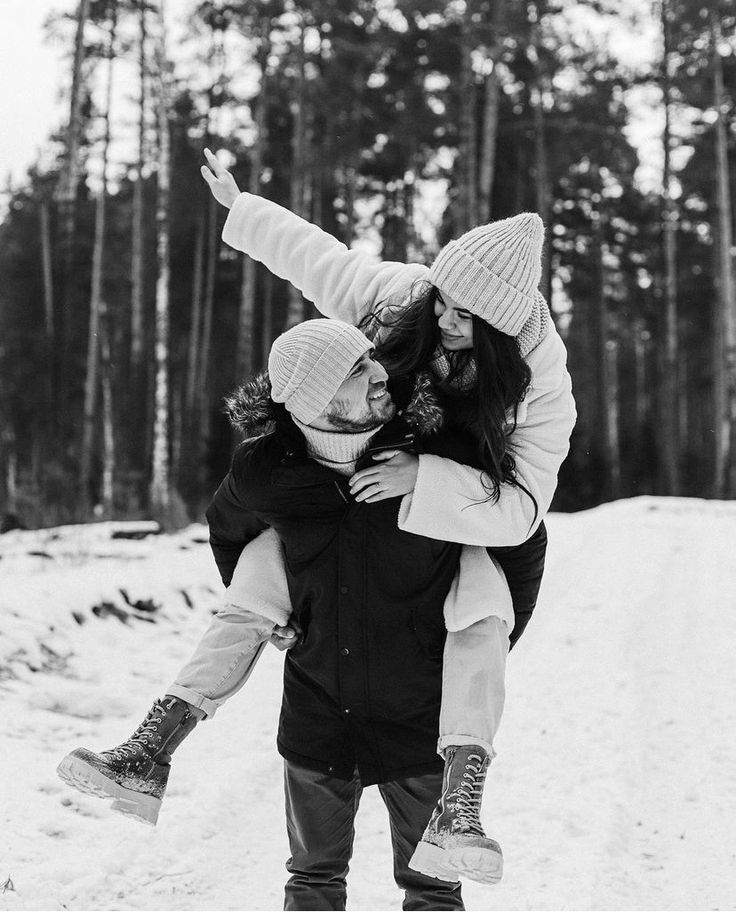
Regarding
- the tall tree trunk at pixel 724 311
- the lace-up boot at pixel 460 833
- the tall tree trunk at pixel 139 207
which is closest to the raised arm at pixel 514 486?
the lace-up boot at pixel 460 833

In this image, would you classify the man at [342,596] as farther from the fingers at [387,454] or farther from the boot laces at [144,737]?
the boot laces at [144,737]

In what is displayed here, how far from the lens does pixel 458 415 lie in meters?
2.25

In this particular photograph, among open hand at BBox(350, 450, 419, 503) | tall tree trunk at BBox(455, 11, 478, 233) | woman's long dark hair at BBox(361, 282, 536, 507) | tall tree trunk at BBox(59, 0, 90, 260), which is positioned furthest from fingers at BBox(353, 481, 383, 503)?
tall tree trunk at BBox(455, 11, 478, 233)

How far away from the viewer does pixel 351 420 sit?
2.12m

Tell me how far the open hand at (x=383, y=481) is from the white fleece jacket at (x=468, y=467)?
0.03 meters

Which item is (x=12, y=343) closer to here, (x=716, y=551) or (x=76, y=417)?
(x=76, y=417)

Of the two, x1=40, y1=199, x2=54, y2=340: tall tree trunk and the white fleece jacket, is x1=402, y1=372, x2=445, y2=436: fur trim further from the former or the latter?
x1=40, y1=199, x2=54, y2=340: tall tree trunk

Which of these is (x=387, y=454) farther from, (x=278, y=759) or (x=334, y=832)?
(x=278, y=759)

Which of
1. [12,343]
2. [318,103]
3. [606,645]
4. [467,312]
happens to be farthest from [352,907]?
[12,343]

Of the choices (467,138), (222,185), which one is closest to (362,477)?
(222,185)

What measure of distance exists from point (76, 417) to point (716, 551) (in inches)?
644

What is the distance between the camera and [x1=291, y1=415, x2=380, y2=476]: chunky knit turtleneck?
2.12m

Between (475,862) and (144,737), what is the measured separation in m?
0.86

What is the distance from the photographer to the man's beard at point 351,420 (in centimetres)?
211
